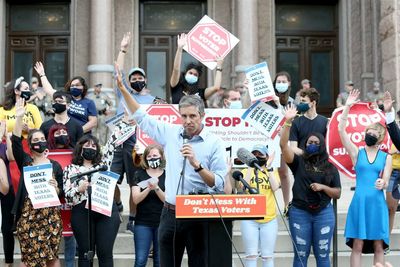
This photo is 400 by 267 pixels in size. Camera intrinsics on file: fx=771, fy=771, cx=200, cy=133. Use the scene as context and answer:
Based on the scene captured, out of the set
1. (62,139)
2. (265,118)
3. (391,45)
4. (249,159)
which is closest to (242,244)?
(265,118)

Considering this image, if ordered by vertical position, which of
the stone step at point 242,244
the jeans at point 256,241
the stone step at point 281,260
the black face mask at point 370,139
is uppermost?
the black face mask at point 370,139

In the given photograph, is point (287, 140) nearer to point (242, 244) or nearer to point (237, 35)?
point (242, 244)

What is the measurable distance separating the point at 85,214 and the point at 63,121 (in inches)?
56.6

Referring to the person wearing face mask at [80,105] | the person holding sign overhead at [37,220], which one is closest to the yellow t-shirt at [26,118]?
the person wearing face mask at [80,105]

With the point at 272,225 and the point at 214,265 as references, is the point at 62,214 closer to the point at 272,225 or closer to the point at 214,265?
the point at 272,225

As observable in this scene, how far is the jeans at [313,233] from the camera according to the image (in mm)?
8406

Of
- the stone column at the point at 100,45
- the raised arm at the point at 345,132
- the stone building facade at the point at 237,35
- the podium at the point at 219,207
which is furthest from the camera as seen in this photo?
the stone building facade at the point at 237,35

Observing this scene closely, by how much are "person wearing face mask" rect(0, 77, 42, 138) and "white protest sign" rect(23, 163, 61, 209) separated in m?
1.35

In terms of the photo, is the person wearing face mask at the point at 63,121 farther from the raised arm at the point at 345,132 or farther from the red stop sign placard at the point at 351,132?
the raised arm at the point at 345,132

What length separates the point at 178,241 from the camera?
6.63m

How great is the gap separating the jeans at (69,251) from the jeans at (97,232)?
1.72ft

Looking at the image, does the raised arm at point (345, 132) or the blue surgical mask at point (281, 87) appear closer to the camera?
the raised arm at point (345, 132)

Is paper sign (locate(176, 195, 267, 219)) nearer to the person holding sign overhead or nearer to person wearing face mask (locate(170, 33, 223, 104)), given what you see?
the person holding sign overhead

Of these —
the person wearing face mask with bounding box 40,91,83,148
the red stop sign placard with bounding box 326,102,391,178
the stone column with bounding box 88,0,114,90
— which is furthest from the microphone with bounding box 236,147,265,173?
the stone column with bounding box 88,0,114,90
